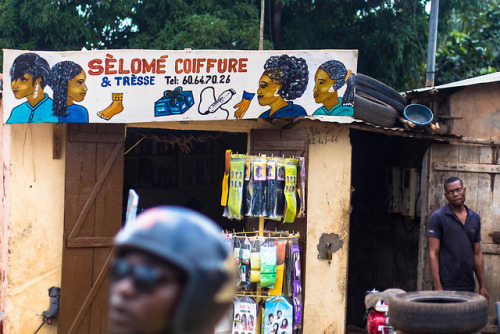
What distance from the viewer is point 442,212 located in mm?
6809

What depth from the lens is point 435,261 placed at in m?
6.72

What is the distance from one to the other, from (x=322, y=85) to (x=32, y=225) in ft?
11.3

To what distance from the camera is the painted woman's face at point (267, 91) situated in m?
7.19

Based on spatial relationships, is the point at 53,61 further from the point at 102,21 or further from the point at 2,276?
the point at 102,21

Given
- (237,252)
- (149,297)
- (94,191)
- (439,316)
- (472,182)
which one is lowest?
(439,316)

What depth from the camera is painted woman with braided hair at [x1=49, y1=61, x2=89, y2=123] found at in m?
6.82

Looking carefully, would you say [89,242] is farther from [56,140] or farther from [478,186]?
[478,186]

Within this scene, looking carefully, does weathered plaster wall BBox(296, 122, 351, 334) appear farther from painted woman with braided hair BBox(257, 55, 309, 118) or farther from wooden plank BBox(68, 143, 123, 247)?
wooden plank BBox(68, 143, 123, 247)

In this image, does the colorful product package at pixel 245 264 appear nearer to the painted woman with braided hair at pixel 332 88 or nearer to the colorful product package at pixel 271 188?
the colorful product package at pixel 271 188

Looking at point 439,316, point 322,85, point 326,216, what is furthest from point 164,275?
point 326,216

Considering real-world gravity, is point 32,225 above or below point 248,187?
below

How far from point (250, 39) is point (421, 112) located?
5323 millimetres

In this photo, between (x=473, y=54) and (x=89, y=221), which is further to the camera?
(x=473, y=54)

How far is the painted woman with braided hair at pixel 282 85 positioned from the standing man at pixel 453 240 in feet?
5.78
